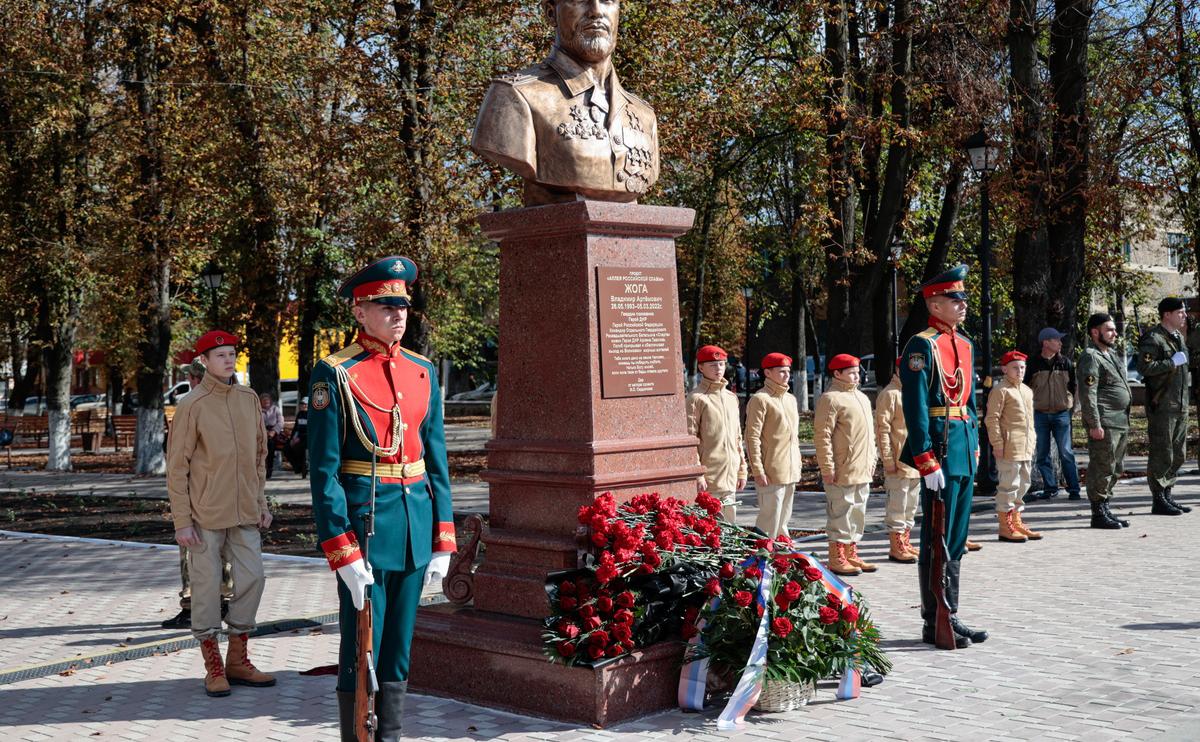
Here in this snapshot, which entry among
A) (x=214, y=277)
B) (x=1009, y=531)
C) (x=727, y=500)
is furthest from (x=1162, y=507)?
(x=214, y=277)

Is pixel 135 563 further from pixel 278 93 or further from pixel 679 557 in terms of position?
pixel 278 93

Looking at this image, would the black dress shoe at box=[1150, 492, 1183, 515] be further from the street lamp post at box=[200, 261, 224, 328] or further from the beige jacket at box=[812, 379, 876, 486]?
the street lamp post at box=[200, 261, 224, 328]

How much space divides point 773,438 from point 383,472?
18.7 feet

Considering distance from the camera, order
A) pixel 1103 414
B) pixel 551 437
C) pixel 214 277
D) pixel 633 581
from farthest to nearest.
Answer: pixel 214 277 < pixel 1103 414 < pixel 551 437 < pixel 633 581

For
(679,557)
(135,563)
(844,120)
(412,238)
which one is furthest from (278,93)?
(679,557)

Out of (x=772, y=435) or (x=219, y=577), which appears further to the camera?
(x=772, y=435)

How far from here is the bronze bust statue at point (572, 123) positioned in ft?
23.2

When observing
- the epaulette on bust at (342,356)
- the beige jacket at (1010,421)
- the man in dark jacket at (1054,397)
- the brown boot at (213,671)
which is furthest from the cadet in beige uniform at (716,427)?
the man in dark jacket at (1054,397)

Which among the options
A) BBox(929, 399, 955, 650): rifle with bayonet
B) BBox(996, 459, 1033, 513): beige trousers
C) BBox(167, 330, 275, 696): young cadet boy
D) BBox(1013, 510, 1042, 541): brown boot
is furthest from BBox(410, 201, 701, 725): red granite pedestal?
BBox(1013, 510, 1042, 541): brown boot

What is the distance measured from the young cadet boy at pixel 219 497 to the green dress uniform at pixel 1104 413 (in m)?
8.95

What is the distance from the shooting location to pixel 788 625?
6.27 meters

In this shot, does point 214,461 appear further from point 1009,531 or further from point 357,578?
point 1009,531

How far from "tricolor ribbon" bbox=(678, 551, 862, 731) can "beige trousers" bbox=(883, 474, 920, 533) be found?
4.48 metres

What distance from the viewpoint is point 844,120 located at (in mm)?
19172
